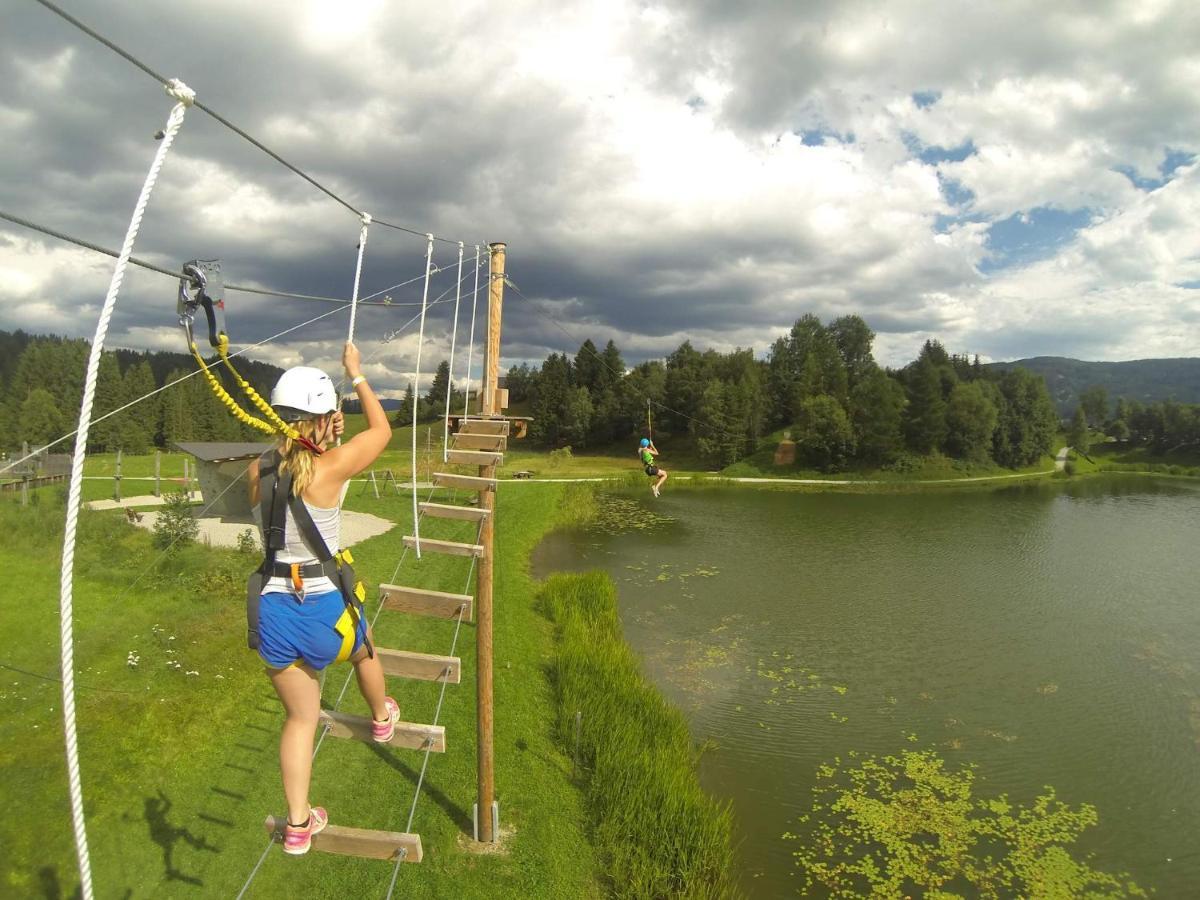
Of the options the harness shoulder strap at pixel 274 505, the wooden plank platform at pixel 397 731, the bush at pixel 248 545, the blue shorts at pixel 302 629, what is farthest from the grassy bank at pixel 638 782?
the bush at pixel 248 545

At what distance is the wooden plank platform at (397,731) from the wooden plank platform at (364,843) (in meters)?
0.58

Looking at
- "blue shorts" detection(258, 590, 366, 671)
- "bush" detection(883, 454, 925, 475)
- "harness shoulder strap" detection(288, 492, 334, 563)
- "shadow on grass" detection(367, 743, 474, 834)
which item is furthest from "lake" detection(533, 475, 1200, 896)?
"bush" detection(883, 454, 925, 475)

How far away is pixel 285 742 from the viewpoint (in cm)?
362

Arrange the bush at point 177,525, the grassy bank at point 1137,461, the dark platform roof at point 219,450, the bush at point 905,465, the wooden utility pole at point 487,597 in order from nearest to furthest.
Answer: the wooden utility pole at point 487,597
the dark platform roof at point 219,450
the bush at point 177,525
the bush at point 905,465
the grassy bank at point 1137,461

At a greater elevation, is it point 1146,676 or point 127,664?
point 127,664

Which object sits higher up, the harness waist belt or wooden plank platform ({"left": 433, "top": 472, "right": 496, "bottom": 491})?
wooden plank platform ({"left": 433, "top": 472, "right": 496, "bottom": 491})

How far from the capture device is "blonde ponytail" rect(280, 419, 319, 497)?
340cm

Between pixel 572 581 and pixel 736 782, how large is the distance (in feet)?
27.2

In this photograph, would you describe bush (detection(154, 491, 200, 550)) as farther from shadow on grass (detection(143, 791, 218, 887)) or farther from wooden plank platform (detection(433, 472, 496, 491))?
wooden plank platform (detection(433, 472, 496, 491))

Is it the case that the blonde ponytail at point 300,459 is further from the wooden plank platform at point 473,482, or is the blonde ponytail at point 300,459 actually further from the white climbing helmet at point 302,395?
the wooden plank platform at point 473,482

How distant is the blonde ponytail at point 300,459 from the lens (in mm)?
3404

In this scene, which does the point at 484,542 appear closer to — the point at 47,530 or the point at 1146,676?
the point at 47,530

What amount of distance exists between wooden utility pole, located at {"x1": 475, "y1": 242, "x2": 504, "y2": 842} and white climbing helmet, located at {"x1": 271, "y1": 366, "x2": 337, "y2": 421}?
3771 millimetres

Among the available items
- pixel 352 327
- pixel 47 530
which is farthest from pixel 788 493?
pixel 352 327
